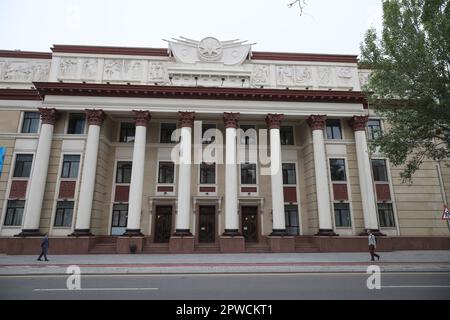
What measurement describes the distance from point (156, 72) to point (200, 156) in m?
8.35

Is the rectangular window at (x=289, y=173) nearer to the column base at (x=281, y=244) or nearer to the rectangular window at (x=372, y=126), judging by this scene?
the column base at (x=281, y=244)

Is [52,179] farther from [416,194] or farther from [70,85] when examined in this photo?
[416,194]

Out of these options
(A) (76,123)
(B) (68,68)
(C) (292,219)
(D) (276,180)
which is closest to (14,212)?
(A) (76,123)

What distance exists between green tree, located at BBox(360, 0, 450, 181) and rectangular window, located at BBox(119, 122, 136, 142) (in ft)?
62.5

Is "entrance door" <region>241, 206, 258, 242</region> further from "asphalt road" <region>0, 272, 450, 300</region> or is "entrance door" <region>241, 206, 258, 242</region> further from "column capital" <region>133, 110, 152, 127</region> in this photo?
"asphalt road" <region>0, 272, 450, 300</region>

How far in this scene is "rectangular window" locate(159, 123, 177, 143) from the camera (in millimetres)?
24812

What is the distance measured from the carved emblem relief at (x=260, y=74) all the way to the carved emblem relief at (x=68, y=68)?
1548 cm

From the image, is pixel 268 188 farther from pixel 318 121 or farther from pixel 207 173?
pixel 318 121

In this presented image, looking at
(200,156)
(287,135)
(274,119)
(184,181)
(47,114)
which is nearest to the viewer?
(184,181)

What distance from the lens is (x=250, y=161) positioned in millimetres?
24078

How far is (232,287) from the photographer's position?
8289mm

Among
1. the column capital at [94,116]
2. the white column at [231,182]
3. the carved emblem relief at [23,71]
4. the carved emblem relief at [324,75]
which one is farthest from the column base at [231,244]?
the carved emblem relief at [23,71]

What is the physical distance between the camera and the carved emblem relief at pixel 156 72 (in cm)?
2380

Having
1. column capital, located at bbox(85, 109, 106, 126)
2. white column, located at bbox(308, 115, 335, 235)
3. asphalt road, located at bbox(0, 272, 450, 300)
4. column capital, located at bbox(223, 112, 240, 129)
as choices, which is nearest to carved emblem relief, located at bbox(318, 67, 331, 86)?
white column, located at bbox(308, 115, 335, 235)
